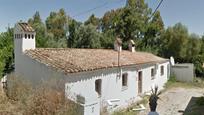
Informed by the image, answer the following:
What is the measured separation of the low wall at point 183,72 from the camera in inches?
1275

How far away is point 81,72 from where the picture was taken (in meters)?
13.8

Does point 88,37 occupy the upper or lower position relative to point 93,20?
lower

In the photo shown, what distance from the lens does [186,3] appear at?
13.9 m

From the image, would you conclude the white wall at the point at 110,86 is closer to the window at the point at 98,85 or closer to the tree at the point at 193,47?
the window at the point at 98,85

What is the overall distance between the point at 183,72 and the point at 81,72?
22071 mm

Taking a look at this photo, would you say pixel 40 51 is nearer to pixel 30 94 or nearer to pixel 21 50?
pixel 21 50

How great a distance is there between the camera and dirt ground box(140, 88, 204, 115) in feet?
60.1

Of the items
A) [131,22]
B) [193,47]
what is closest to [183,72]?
[193,47]

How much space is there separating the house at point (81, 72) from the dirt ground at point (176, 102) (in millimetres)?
2411

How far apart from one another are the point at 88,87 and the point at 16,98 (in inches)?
147

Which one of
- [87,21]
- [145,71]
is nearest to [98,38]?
[87,21]

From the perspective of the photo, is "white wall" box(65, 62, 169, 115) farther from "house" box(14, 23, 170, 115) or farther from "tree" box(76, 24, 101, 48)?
"tree" box(76, 24, 101, 48)

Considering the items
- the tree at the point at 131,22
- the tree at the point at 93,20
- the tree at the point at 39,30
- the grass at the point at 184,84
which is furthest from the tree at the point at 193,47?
the tree at the point at 39,30

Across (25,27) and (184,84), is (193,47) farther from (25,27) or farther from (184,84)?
(25,27)
